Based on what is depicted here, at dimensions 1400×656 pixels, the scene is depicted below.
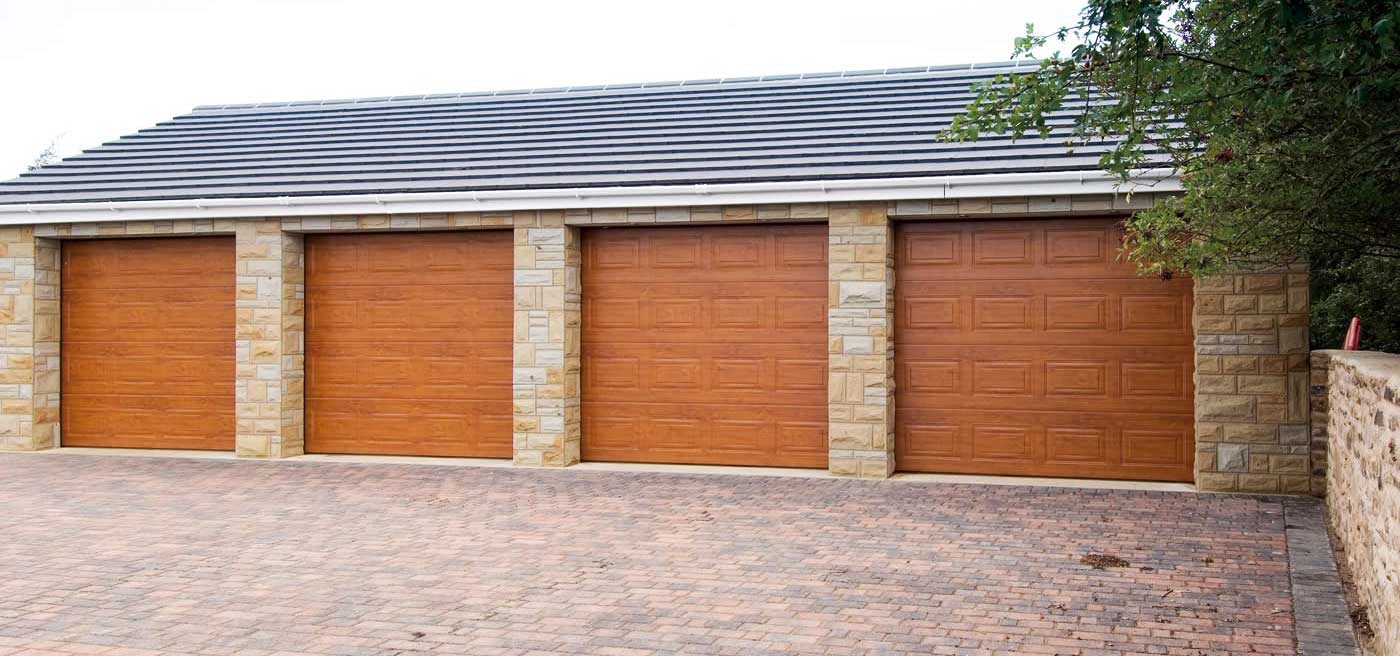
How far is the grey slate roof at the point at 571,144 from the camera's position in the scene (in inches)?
498

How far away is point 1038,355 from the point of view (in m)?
11.9

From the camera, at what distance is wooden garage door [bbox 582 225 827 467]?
41.0 feet

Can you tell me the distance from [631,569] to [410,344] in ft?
22.2

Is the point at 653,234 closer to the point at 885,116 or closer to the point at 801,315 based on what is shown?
the point at 801,315

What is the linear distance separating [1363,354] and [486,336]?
847cm

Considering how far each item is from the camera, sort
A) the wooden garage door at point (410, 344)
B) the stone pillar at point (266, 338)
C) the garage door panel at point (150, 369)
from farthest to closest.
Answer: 1. the garage door panel at point (150, 369)
2. the stone pillar at point (266, 338)
3. the wooden garage door at point (410, 344)

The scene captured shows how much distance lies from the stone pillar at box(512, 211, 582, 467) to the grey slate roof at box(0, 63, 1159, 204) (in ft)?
1.86

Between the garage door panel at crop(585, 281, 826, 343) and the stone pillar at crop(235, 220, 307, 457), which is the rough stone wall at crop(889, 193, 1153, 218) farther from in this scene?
the stone pillar at crop(235, 220, 307, 457)

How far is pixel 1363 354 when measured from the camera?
27.6ft

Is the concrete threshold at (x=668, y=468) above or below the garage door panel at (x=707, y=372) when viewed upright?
below

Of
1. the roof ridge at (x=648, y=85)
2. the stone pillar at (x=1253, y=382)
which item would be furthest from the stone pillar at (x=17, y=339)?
the stone pillar at (x=1253, y=382)

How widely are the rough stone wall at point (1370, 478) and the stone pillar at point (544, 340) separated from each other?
23.3ft

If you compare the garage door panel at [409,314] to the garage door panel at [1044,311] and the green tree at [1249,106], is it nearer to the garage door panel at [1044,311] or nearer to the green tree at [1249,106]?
the garage door panel at [1044,311]

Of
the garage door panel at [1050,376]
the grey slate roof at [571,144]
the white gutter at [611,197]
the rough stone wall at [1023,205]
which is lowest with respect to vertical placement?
the garage door panel at [1050,376]
